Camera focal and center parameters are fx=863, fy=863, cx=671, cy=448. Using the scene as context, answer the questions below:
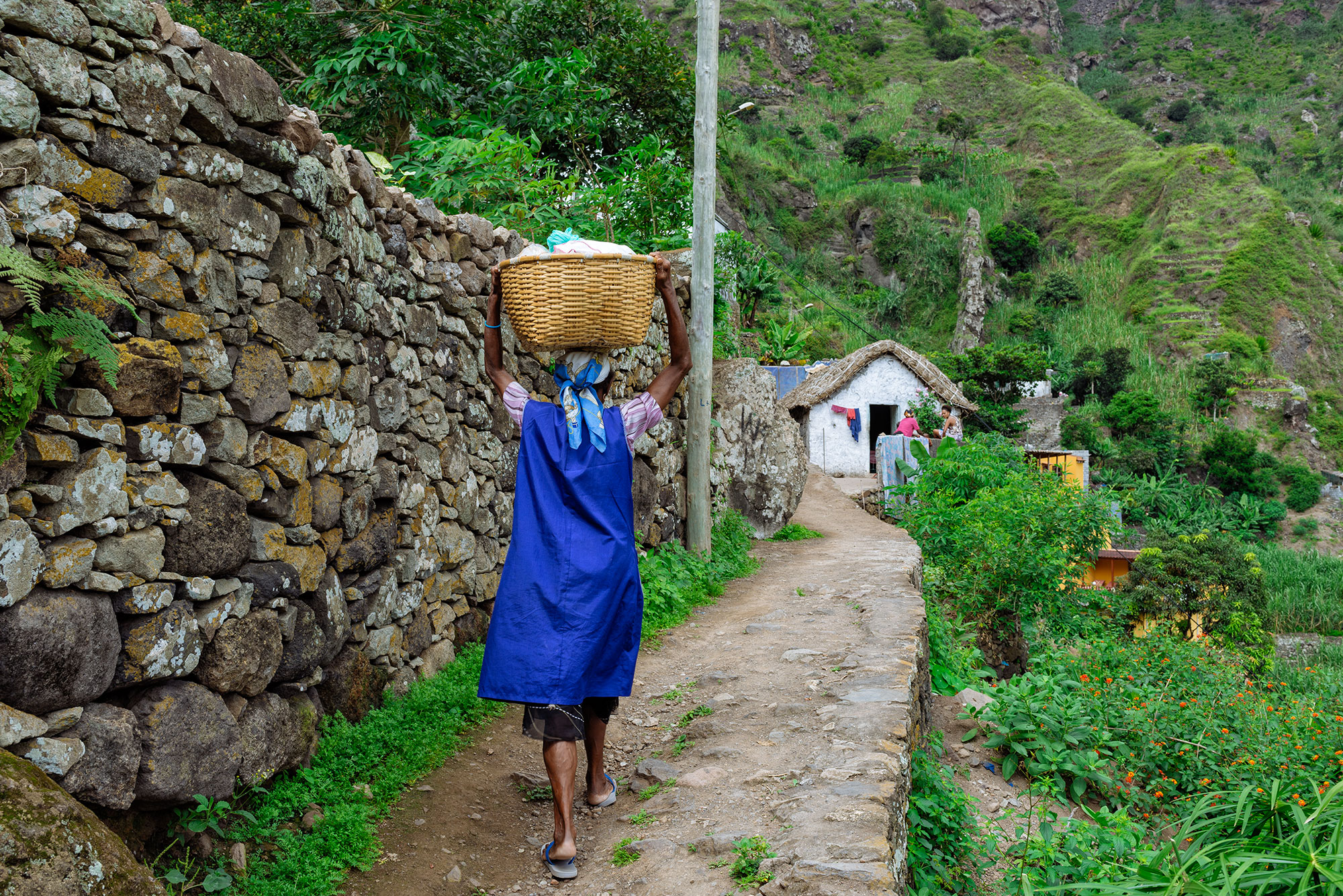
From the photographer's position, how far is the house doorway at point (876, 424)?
2316 cm

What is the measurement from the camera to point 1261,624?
1623 cm

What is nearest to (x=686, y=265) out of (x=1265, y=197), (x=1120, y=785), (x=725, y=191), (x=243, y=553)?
(x=1120, y=785)

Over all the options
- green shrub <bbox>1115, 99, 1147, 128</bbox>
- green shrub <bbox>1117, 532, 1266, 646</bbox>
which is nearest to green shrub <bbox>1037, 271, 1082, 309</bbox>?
→ green shrub <bbox>1117, 532, 1266, 646</bbox>

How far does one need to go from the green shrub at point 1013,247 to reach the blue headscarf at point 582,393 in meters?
45.9

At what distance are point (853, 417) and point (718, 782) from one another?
20.1m

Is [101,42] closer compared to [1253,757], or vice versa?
[101,42]

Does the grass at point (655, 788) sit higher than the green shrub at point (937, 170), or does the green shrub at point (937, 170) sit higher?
the green shrub at point (937, 170)

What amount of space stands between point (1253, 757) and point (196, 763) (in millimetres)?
6305

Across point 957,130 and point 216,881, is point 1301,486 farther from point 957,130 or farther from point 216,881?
point 957,130

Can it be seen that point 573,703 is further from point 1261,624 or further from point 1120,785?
point 1261,624

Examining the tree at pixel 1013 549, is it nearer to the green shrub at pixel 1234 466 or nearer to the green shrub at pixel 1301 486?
the green shrub at pixel 1234 466

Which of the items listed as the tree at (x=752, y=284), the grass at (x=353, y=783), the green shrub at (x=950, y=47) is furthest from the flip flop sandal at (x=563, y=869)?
the green shrub at (x=950, y=47)

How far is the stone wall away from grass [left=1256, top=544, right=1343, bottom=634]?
2189cm

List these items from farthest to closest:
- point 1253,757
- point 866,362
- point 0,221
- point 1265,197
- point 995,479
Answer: point 1265,197, point 866,362, point 995,479, point 1253,757, point 0,221
